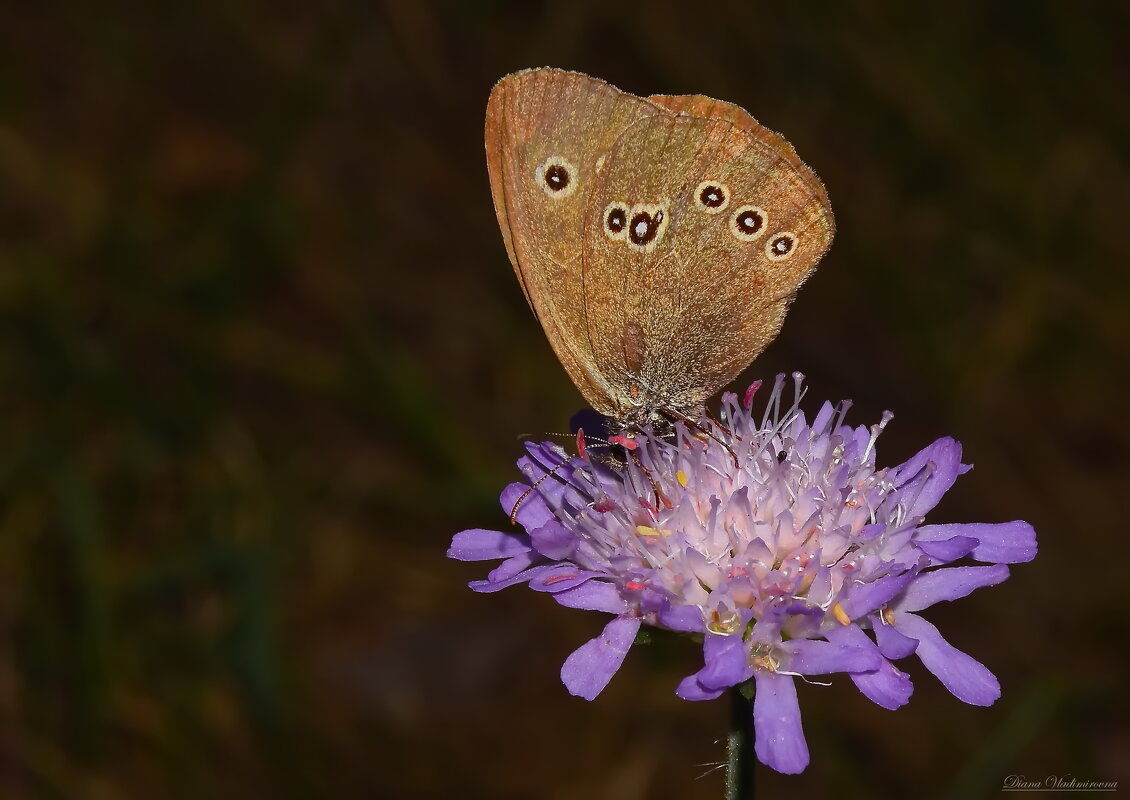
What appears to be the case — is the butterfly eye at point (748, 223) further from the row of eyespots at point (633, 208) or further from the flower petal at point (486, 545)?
the flower petal at point (486, 545)

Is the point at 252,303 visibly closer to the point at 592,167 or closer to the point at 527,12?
the point at 527,12

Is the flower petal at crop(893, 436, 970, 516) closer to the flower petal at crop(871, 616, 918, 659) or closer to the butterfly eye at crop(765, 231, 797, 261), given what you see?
the flower petal at crop(871, 616, 918, 659)

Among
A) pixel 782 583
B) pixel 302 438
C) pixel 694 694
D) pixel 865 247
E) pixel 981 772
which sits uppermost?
pixel 865 247

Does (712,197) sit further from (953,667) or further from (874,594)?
(953,667)

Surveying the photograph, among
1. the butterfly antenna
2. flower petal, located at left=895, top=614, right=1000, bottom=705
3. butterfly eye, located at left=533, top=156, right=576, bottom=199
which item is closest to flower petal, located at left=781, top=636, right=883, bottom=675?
flower petal, located at left=895, top=614, right=1000, bottom=705

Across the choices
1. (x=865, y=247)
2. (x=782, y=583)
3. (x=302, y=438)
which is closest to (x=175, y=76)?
(x=302, y=438)

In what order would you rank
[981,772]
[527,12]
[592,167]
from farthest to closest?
1. [527,12]
2. [981,772]
3. [592,167]
